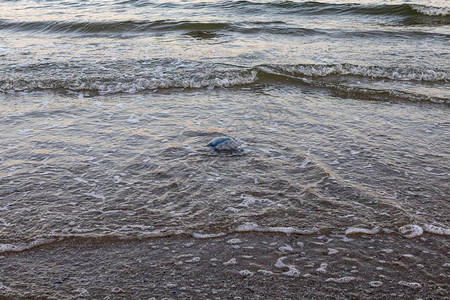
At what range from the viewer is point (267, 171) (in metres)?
4.41

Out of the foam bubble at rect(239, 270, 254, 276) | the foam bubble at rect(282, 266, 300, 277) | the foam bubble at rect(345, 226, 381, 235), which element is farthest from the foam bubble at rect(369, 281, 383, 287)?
the foam bubble at rect(239, 270, 254, 276)

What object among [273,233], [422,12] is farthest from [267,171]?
[422,12]

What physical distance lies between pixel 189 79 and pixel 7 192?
4243 millimetres

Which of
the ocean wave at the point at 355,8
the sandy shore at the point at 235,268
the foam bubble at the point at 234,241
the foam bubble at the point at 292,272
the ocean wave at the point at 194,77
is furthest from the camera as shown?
the ocean wave at the point at 355,8

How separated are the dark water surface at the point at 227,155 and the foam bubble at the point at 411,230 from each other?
1 cm

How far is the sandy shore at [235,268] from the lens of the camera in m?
2.81

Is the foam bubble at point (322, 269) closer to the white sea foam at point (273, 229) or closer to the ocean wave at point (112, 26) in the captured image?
the white sea foam at point (273, 229)

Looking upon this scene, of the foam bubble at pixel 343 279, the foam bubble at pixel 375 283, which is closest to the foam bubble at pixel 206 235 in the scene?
the foam bubble at pixel 343 279

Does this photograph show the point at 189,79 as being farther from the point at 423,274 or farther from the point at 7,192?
the point at 423,274

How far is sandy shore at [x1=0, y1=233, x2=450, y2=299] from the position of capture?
2.81m

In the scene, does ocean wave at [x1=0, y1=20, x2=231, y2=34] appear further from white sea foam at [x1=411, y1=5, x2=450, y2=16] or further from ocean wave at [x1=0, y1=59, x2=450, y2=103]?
white sea foam at [x1=411, y1=5, x2=450, y2=16]

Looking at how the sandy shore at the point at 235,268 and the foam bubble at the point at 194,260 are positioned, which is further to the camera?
the foam bubble at the point at 194,260

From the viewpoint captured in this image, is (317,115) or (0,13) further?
(0,13)

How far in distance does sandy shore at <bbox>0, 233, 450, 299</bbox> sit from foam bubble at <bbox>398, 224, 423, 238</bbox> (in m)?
0.07
